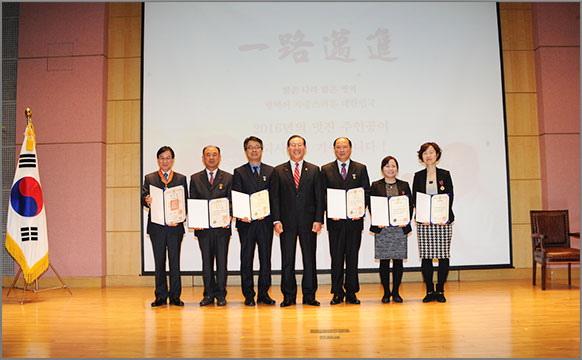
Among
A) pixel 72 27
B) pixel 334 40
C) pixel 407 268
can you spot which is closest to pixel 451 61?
pixel 334 40

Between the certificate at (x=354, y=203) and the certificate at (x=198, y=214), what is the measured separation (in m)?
1.39

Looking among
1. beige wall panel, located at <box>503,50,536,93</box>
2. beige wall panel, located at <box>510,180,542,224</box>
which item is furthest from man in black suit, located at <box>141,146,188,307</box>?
beige wall panel, located at <box>503,50,536,93</box>

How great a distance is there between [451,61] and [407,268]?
2.84 meters

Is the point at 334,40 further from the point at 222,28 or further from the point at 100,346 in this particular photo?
the point at 100,346

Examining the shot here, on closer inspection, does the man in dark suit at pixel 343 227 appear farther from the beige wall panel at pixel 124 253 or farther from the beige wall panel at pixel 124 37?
the beige wall panel at pixel 124 37

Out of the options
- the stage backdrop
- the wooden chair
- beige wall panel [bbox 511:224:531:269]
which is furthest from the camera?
beige wall panel [bbox 511:224:531:269]

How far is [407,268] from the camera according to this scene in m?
6.36

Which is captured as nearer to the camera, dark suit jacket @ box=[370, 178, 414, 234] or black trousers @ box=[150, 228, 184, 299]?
dark suit jacket @ box=[370, 178, 414, 234]

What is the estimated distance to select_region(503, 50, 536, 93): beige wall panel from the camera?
6.67m

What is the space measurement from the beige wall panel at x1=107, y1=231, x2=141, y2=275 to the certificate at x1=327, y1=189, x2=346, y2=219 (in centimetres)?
316

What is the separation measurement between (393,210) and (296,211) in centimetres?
94

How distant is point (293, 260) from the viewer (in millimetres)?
4727

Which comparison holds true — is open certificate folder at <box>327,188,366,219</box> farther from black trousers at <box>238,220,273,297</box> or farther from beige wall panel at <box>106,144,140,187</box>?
beige wall panel at <box>106,144,140,187</box>

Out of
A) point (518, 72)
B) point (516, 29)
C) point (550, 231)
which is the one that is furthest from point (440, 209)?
point (516, 29)
